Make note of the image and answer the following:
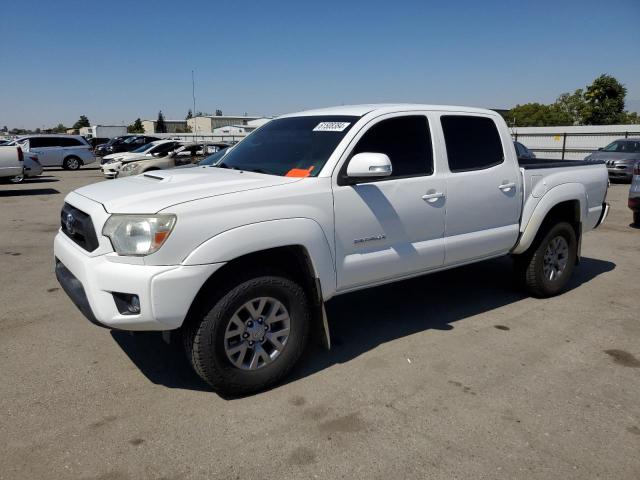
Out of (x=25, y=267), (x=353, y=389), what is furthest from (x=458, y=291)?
(x=25, y=267)

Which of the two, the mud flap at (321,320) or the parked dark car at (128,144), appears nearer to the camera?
the mud flap at (321,320)

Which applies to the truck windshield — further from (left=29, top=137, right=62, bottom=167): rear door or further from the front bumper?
(left=29, top=137, right=62, bottom=167): rear door

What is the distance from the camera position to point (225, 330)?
3.34 meters

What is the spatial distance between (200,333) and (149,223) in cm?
73

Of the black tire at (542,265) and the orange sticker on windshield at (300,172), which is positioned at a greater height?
the orange sticker on windshield at (300,172)

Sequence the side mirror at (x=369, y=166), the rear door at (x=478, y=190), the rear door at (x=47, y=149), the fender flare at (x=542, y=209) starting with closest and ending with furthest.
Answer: the side mirror at (x=369, y=166), the rear door at (x=478, y=190), the fender flare at (x=542, y=209), the rear door at (x=47, y=149)

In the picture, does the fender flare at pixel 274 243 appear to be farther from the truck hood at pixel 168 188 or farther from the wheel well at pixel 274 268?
→ the truck hood at pixel 168 188

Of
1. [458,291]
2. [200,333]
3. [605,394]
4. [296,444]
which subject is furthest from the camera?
[458,291]

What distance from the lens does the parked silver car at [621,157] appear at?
1761 cm

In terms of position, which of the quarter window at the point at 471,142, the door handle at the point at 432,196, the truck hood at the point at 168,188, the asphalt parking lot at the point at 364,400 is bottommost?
the asphalt parking lot at the point at 364,400

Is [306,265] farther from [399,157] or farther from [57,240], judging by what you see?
[57,240]

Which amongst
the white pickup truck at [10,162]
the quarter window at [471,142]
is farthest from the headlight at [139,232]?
the white pickup truck at [10,162]

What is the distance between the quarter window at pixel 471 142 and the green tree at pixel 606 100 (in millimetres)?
50574

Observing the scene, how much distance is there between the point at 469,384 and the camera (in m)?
3.68
